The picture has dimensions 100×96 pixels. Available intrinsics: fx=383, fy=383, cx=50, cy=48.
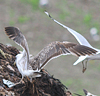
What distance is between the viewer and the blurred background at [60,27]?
7748mm

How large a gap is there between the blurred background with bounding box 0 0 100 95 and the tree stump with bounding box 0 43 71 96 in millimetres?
3418

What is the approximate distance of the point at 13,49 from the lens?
4.43 meters

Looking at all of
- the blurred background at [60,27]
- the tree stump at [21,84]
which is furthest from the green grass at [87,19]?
the tree stump at [21,84]

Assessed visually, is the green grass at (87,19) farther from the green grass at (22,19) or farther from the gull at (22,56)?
the gull at (22,56)

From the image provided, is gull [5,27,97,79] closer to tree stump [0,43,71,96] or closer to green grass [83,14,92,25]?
tree stump [0,43,71,96]

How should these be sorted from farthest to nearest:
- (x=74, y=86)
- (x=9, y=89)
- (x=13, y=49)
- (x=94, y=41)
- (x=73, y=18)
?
(x=73, y=18) < (x=94, y=41) < (x=74, y=86) < (x=13, y=49) < (x=9, y=89)

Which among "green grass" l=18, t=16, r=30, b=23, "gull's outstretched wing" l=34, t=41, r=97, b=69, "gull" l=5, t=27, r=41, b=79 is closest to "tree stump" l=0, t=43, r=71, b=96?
"gull" l=5, t=27, r=41, b=79

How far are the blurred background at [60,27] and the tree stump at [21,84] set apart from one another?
342cm

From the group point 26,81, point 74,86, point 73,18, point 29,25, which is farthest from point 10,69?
point 73,18

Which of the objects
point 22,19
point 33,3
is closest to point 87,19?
point 33,3

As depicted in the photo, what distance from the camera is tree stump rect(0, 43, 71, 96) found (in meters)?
3.75

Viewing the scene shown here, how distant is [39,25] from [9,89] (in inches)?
217

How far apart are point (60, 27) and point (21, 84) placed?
18.0 ft

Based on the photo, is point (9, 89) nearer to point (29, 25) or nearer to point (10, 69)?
point (10, 69)
